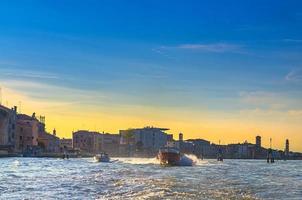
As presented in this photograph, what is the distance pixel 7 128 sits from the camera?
187500 millimetres

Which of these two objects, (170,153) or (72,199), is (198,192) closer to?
(72,199)

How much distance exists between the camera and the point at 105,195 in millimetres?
39125

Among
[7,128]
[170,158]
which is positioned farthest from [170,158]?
[7,128]

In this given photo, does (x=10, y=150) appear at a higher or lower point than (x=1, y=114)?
lower

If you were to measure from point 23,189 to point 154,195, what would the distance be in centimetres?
1084

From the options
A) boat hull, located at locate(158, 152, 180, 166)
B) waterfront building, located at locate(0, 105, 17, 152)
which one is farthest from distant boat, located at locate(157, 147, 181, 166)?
waterfront building, located at locate(0, 105, 17, 152)

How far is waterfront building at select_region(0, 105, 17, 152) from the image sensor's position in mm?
182950

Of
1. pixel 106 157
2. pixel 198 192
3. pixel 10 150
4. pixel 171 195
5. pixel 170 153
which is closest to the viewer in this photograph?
pixel 171 195

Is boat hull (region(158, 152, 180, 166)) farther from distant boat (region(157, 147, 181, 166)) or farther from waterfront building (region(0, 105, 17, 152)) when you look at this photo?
waterfront building (region(0, 105, 17, 152))

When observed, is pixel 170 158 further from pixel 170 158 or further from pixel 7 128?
pixel 7 128

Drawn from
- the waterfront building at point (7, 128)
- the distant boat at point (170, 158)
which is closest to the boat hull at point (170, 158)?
the distant boat at point (170, 158)

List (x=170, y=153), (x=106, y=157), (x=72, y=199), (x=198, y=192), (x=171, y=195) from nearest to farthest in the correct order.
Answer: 1. (x=72, y=199)
2. (x=171, y=195)
3. (x=198, y=192)
4. (x=170, y=153)
5. (x=106, y=157)

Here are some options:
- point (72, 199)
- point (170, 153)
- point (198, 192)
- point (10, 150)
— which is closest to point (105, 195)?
point (72, 199)

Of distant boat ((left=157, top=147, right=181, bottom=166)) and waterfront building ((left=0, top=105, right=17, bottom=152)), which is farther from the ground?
waterfront building ((left=0, top=105, right=17, bottom=152))
